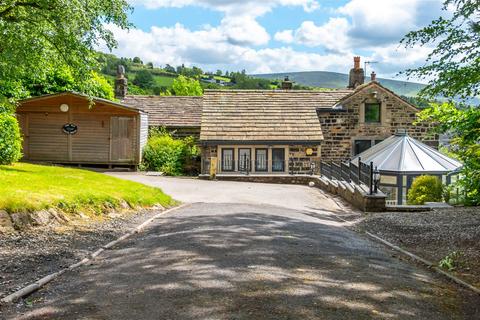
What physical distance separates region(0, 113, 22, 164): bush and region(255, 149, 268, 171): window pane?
16972 millimetres

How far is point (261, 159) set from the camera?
3438cm

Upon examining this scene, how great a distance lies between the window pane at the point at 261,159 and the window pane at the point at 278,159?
0.52 meters

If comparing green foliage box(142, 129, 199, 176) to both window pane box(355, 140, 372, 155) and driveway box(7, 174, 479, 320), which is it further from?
driveway box(7, 174, 479, 320)

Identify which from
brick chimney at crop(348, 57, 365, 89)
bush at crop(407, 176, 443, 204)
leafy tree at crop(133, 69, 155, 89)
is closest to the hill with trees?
leafy tree at crop(133, 69, 155, 89)

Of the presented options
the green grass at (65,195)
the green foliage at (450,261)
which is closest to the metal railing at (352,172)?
the green grass at (65,195)

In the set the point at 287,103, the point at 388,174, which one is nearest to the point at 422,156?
the point at 388,174

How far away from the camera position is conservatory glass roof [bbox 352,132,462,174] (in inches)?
1062

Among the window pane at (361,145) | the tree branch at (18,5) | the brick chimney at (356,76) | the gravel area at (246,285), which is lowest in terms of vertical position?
the gravel area at (246,285)

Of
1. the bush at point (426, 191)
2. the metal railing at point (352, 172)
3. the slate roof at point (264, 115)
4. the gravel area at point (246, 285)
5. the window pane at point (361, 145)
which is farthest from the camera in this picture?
the window pane at point (361, 145)

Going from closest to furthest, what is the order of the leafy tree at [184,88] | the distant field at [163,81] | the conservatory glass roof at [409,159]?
the conservatory glass roof at [409,159]
the leafy tree at [184,88]
the distant field at [163,81]

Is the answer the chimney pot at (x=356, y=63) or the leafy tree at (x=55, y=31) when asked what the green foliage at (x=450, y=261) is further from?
the chimney pot at (x=356, y=63)

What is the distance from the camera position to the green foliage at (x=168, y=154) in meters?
33.4

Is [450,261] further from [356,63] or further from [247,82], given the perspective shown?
[247,82]

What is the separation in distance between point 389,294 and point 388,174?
20.9m
